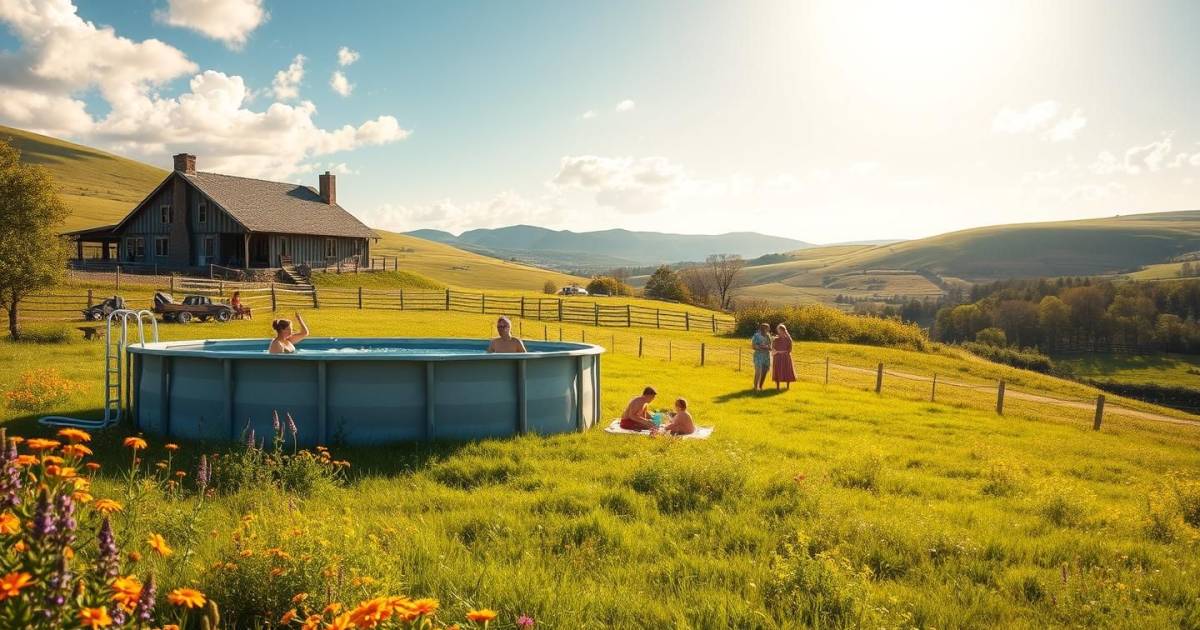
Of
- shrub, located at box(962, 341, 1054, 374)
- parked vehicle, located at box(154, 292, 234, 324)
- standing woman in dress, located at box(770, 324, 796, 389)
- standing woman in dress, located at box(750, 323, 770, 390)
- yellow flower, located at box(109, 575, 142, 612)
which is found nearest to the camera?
yellow flower, located at box(109, 575, 142, 612)

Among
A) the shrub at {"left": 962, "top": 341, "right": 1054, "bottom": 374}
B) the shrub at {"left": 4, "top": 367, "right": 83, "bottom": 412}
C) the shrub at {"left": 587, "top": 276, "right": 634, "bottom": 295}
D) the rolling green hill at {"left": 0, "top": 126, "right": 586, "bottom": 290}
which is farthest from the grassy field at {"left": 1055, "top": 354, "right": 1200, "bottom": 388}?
the shrub at {"left": 4, "top": 367, "right": 83, "bottom": 412}

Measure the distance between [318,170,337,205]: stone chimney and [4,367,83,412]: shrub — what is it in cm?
4735

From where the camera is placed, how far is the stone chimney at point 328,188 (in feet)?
189

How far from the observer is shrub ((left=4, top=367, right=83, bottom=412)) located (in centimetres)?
1141

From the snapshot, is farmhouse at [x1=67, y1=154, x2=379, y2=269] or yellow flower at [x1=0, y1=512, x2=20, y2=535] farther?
farmhouse at [x1=67, y1=154, x2=379, y2=269]

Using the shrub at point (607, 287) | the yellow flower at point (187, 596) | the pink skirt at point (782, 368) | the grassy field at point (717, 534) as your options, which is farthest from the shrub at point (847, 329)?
the yellow flower at point (187, 596)

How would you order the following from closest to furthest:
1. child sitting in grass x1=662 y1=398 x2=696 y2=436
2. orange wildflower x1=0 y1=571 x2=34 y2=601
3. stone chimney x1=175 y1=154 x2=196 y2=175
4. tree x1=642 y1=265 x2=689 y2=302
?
orange wildflower x1=0 y1=571 x2=34 y2=601 < child sitting in grass x1=662 y1=398 x2=696 y2=436 < stone chimney x1=175 y1=154 x2=196 y2=175 < tree x1=642 y1=265 x2=689 y2=302

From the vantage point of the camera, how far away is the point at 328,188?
5809 cm

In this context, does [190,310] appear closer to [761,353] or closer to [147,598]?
[761,353]

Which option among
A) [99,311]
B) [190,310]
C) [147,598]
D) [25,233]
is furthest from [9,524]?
[99,311]

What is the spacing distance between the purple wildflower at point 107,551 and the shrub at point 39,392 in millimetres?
11705

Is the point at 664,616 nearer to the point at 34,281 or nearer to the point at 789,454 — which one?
the point at 789,454

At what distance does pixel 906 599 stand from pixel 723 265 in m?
83.8

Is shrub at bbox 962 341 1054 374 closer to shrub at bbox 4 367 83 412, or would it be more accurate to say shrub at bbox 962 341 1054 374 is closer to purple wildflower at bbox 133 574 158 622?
shrub at bbox 4 367 83 412
